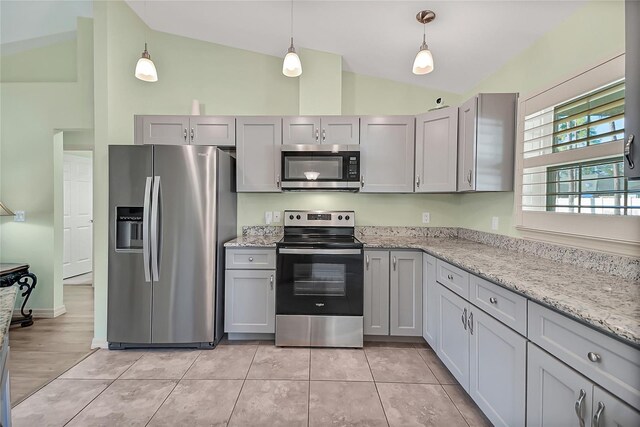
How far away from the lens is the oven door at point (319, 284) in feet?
8.41

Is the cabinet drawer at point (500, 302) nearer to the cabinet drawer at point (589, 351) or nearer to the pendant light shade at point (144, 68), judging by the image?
the cabinet drawer at point (589, 351)

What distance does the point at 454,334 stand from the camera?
1.99 m

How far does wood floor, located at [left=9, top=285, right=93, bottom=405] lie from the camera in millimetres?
2123

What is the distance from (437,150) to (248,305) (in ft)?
7.57

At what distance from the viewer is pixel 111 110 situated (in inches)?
106

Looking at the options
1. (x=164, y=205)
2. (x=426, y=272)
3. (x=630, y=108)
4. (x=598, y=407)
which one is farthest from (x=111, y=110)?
(x=598, y=407)

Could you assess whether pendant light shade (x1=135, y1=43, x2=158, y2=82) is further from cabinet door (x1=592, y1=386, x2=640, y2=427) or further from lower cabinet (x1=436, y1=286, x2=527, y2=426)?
cabinet door (x1=592, y1=386, x2=640, y2=427)

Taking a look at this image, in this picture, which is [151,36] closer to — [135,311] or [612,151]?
[135,311]

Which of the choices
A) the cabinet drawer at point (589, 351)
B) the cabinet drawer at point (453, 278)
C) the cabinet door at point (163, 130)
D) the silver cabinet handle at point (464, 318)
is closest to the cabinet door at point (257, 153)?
the cabinet door at point (163, 130)

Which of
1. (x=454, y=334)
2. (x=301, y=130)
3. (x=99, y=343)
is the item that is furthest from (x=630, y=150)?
(x=99, y=343)

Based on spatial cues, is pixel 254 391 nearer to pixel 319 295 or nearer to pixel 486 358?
pixel 319 295

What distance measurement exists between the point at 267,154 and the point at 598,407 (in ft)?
9.09

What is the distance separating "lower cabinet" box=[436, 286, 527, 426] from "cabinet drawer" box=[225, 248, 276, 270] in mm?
1519

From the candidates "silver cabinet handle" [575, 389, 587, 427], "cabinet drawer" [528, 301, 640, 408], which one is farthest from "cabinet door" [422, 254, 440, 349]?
"silver cabinet handle" [575, 389, 587, 427]
